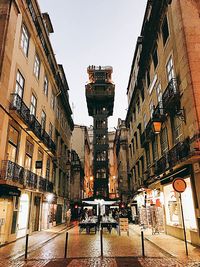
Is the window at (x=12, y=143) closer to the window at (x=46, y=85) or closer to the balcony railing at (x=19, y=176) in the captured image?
the balcony railing at (x=19, y=176)

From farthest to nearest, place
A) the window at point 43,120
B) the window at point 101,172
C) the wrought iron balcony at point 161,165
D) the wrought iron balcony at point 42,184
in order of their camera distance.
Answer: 1. the window at point 101,172
2. the window at point 43,120
3. the wrought iron balcony at point 42,184
4. the wrought iron balcony at point 161,165

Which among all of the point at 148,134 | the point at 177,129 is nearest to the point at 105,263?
the point at 177,129

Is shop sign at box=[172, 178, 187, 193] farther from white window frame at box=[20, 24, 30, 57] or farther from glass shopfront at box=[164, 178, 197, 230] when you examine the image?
white window frame at box=[20, 24, 30, 57]

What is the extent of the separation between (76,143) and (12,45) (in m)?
41.3

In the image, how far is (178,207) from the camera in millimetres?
15000

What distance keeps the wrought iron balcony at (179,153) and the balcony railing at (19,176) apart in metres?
9.85

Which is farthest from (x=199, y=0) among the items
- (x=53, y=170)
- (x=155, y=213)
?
(x=53, y=170)

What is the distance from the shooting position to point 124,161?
1770 inches

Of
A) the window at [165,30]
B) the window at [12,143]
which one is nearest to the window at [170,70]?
the window at [165,30]

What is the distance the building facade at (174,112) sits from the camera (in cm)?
1266

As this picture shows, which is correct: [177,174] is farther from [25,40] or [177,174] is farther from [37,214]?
[25,40]

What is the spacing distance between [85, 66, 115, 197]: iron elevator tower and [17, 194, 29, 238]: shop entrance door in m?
36.0

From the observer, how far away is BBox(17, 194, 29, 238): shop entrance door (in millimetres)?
16344

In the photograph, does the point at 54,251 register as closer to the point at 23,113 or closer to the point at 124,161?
the point at 23,113
